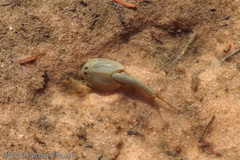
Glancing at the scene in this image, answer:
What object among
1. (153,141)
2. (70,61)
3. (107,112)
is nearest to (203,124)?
(153,141)

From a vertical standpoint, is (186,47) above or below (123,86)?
above

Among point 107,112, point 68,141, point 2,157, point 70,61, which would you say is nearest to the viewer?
point 2,157

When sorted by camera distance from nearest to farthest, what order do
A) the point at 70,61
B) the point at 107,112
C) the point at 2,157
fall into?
the point at 2,157
the point at 107,112
the point at 70,61

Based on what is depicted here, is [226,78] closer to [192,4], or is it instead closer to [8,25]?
[192,4]

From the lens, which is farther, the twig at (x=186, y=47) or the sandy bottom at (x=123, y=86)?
the twig at (x=186, y=47)

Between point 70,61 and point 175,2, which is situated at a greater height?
point 175,2

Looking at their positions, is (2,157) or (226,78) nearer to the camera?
(2,157)

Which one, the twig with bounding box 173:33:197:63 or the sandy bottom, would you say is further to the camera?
the twig with bounding box 173:33:197:63

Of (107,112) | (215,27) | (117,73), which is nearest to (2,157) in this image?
(107,112)

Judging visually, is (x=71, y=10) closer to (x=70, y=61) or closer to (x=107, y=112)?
(x=70, y=61)

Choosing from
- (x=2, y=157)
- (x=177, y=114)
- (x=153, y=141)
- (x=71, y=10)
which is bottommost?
(x=2, y=157)
